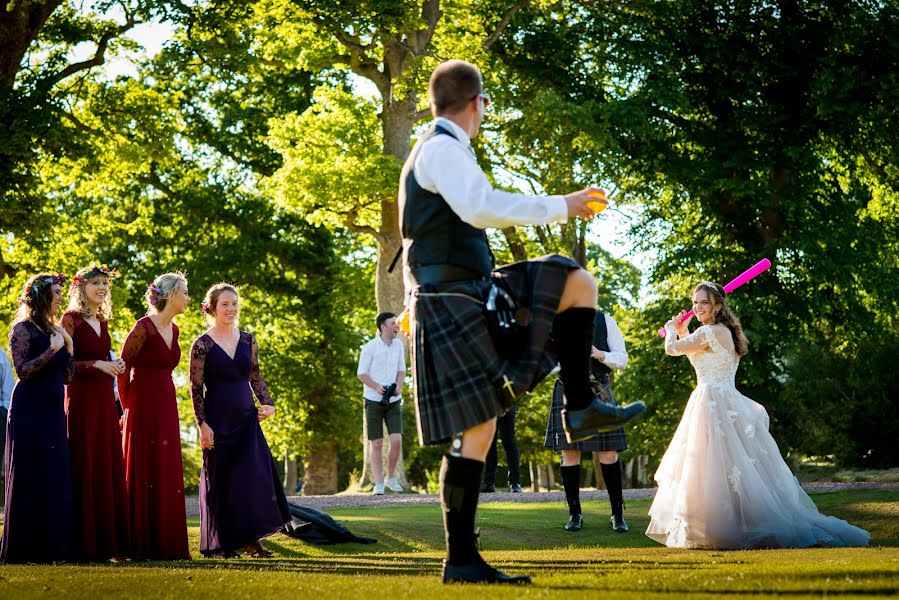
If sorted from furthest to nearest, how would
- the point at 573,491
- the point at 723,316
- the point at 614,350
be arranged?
the point at 614,350 → the point at 573,491 → the point at 723,316

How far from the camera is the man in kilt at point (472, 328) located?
5.48 meters

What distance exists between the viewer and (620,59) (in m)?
24.7

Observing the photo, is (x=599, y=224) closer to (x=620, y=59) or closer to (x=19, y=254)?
(x=620, y=59)

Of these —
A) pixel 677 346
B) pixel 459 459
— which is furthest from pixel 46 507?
pixel 677 346

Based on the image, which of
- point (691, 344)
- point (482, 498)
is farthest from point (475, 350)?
point (482, 498)

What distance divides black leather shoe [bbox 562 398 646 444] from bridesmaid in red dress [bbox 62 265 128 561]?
4797 mm

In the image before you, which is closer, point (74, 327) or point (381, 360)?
point (74, 327)

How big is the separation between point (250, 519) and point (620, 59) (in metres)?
17.3

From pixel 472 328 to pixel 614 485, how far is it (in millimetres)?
5990

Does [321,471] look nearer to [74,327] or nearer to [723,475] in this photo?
[74,327]

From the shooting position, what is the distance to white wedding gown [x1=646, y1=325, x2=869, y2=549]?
9344 mm

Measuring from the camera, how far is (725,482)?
970cm

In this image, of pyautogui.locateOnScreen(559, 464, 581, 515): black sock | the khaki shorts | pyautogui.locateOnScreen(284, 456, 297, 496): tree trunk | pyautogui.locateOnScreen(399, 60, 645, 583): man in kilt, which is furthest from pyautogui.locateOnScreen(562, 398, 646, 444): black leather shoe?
pyautogui.locateOnScreen(284, 456, 297, 496): tree trunk

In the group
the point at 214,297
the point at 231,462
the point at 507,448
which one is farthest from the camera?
the point at 507,448
